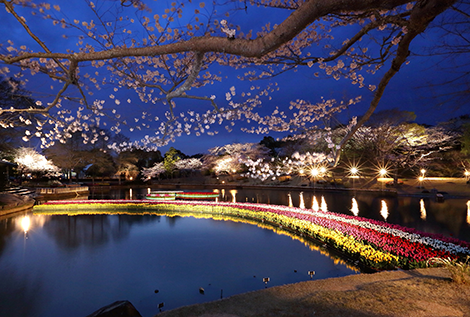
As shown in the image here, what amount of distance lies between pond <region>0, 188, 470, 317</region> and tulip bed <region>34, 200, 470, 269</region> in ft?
2.14

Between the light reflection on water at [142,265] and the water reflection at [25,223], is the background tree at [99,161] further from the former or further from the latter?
the light reflection on water at [142,265]

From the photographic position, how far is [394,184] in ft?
87.2

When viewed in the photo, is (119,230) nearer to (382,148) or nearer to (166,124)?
(166,124)

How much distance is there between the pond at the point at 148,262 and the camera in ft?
18.2

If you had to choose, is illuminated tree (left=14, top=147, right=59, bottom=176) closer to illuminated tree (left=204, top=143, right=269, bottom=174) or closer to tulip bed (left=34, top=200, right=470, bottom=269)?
tulip bed (left=34, top=200, right=470, bottom=269)

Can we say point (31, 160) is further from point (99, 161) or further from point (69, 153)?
point (99, 161)

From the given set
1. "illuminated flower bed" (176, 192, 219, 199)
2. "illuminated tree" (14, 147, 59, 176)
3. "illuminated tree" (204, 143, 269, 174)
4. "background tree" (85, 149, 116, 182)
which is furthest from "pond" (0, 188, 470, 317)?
"illuminated tree" (204, 143, 269, 174)

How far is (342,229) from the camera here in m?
9.07

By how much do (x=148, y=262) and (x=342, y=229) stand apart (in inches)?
262

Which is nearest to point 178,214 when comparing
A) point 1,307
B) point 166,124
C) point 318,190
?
point 1,307

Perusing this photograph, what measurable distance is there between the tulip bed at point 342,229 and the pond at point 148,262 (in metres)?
0.65

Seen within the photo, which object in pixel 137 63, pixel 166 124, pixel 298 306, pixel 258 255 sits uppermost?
pixel 137 63

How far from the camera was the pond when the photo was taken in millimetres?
5562

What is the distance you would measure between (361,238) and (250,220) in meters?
6.31
